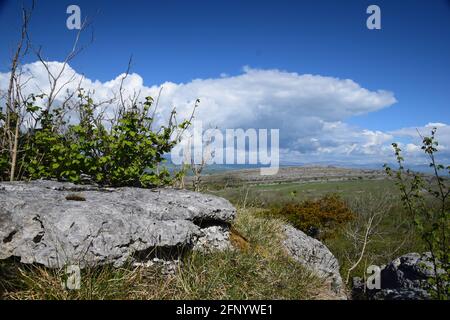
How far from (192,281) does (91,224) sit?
158 centimetres

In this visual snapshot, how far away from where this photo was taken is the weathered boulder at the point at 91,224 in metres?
4.38

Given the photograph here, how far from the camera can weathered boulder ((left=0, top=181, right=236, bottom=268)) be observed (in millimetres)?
4383

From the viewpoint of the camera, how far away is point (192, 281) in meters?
5.05

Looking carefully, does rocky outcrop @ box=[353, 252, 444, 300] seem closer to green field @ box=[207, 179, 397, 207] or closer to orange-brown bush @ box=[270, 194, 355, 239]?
green field @ box=[207, 179, 397, 207]

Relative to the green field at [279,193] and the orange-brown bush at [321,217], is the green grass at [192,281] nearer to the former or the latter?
the green field at [279,193]

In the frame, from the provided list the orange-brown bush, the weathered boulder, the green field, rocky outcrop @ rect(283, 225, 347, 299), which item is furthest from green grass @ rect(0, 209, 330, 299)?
the orange-brown bush

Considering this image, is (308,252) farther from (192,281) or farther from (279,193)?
(279,193)

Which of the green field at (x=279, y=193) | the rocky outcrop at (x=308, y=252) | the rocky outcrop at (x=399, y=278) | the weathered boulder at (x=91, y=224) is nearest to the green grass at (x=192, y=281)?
→ the weathered boulder at (x=91, y=224)

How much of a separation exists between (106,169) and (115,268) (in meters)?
3.31

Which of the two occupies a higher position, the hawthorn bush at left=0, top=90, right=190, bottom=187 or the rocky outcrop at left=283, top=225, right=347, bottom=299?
the hawthorn bush at left=0, top=90, right=190, bottom=187

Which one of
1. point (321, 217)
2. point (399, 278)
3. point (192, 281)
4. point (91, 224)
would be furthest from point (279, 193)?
point (91, 224)

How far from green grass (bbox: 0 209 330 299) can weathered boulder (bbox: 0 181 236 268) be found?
0.67 feet
